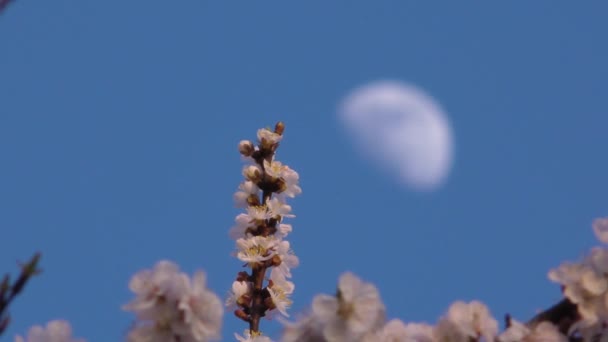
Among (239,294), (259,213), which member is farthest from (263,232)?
(239,294)

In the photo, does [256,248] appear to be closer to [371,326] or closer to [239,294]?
[239,294]

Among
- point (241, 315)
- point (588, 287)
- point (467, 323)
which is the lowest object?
point (467, 323)

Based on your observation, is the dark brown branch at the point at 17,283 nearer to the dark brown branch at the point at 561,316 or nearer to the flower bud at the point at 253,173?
the dark brown branch at the point at 561,316

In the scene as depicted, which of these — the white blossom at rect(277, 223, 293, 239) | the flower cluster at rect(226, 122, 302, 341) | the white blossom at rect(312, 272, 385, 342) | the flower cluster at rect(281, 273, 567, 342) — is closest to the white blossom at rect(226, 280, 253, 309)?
the flower cluster at rect(226, 122, 302, 341)

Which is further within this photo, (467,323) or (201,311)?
(467,323)

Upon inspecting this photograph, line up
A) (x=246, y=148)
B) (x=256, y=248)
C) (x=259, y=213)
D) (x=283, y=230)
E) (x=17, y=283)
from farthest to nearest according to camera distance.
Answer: (x=246, y=148), (x=283, y=230), (x=259, y=213), (x=256, y=248), (x=17, y=283)

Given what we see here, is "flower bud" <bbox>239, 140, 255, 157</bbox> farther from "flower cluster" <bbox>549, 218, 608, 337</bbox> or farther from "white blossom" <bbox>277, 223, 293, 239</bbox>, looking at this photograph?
"flower cluster" <bbox>549, 218, 608, 337</bbox>
